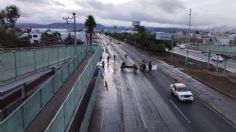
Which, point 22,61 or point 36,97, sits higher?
point 22,61

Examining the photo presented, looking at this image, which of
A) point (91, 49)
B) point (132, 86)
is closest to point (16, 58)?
point (132, 86)

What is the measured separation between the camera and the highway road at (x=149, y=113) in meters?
23.6

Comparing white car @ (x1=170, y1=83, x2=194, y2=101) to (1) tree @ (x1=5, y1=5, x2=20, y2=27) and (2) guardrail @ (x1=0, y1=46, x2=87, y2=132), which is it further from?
(1) tree @ (x1=5, y1=5, x2=20, y2=27)

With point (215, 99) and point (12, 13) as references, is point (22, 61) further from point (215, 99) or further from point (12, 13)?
point (12, 13)

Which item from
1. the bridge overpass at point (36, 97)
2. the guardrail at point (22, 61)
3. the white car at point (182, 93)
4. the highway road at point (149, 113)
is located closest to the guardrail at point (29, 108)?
the bridge overpass at point (36, 97)

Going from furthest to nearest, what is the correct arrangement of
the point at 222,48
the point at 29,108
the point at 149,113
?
the point at 222,48 → the point at 149,113 → the point at 29,108

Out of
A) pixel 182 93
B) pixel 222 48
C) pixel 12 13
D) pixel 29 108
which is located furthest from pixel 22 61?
pixel 12 13

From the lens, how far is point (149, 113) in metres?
27.7

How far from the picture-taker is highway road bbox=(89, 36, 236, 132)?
2361cm

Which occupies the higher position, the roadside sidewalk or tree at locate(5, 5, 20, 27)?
tree at locate(5, 5, 20, 27)

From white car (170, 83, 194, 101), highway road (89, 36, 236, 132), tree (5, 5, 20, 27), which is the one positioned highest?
→ tree (5, 5, 20, 27)

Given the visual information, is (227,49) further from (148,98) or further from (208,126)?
(208,126)

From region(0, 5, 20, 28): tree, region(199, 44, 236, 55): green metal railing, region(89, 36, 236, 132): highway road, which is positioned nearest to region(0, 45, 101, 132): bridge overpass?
region(89, 36, 236, 132): highway road

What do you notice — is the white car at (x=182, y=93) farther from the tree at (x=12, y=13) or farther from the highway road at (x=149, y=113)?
the tree at (x=12, y=13)
